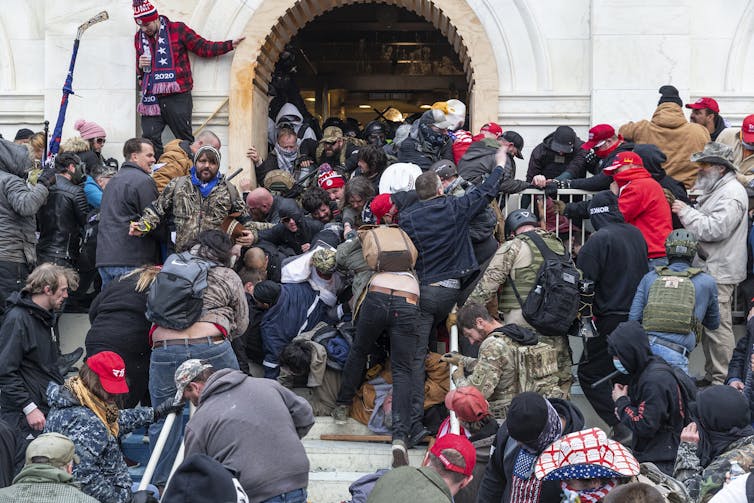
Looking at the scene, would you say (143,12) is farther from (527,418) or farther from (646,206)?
(527,418)

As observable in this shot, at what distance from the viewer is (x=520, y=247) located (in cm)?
934

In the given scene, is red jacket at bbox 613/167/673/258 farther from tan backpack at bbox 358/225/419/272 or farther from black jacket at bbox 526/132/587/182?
tan backpack at bbox 358/225/419/272

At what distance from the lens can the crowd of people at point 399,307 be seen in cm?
656

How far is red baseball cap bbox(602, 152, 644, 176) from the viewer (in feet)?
33.6

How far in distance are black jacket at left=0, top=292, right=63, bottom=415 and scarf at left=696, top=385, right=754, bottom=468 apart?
15.4ft

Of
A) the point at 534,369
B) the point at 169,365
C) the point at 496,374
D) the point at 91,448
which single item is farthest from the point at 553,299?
the point at 91,448

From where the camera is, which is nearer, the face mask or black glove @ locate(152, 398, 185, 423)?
black glove @ locate(152, 398, 185, 423)

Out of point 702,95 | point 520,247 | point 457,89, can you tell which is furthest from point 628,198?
point 457,89

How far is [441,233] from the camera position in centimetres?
941

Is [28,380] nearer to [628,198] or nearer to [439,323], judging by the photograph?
[439,323]

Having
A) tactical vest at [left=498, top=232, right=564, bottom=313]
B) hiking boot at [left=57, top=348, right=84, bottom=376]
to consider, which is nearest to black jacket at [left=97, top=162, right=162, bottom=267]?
hiking boot at [left=57, top=348, right=84, bottom=376]

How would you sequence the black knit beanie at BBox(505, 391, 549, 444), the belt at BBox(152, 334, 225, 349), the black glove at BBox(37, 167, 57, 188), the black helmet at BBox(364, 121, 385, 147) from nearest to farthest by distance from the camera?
the black knit beanie at BBox(505, 391, 549, 444)
the belt at BBox(152, 334, 225, 349)
the black glove at BBox(37, 167, 57, 188)
the black helmet at BBox(364, 121, 385, 147)

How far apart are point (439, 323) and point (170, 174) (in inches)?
121

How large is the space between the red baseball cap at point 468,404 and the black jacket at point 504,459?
1.05 meters
